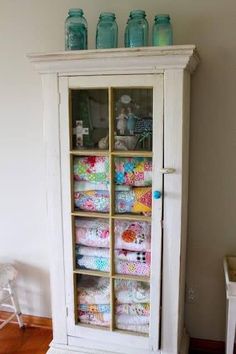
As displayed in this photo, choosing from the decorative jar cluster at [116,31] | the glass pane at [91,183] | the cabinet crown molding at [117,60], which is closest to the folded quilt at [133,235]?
the glass pane at [91,183]

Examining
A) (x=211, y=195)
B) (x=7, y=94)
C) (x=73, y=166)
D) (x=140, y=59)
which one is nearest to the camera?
(x=140, y=59)

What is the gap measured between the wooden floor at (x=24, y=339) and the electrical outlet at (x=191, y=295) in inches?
34.8

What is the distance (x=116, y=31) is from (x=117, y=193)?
804 mm


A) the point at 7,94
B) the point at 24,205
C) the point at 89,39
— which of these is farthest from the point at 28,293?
the point at 89,39

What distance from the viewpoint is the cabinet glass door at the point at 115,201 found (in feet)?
5.66

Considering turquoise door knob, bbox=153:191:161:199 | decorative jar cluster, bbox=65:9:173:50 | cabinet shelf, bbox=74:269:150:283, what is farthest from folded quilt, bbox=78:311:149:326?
decorative jar cluster, bbox=65:9:173:50

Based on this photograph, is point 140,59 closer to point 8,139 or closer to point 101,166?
point 101,166

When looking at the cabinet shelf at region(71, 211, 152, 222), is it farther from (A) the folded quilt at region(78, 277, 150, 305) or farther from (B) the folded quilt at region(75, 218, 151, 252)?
(A) the folded quilt at region(78, 277, 150, 305)

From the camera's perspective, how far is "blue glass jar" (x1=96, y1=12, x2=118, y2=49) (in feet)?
5.91

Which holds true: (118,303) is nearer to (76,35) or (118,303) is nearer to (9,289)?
(9,289)

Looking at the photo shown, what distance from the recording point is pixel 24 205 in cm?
228

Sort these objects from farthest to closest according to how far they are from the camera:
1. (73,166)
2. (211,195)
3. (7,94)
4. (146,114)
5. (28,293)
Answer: (28,293) < (7,94) < (211,195) < (73,166) < (146,114)

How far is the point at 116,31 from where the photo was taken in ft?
6.02

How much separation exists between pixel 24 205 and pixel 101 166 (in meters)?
0.72
